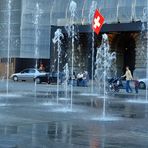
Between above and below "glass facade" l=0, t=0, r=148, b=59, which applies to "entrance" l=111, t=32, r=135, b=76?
below

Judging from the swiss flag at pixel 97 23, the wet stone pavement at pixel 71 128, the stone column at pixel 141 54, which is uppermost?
the swiss flag at pixel 97 23

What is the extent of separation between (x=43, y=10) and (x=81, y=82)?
17011 millimetres

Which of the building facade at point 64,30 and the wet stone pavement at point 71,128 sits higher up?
the building facade at point 64,30

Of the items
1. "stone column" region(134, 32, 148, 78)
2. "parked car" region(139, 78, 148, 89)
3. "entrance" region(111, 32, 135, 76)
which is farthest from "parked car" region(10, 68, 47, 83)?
"parked car" region(139, 78, 148, 89)

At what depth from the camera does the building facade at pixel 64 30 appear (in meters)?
47.4

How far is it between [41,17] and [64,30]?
7.27m

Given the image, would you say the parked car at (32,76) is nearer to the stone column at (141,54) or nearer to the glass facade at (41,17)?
the glass facade at (41,17)

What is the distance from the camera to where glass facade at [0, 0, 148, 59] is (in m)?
48.6

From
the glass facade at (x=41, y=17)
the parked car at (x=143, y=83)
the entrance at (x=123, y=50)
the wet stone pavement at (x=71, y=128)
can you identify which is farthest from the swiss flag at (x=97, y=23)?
the wet stone pavement at (x=71, y=128)

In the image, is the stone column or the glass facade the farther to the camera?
the glass facade

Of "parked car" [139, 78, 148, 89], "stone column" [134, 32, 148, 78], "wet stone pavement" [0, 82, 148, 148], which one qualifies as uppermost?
"stone column" [134, 32, 148, 78]

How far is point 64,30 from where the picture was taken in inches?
1986

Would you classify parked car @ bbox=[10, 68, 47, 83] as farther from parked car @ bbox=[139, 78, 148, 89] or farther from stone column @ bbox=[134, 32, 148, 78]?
parked car @ bbox=[139, 78, 148, 89]

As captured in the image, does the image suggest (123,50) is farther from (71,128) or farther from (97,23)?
(71,128)
